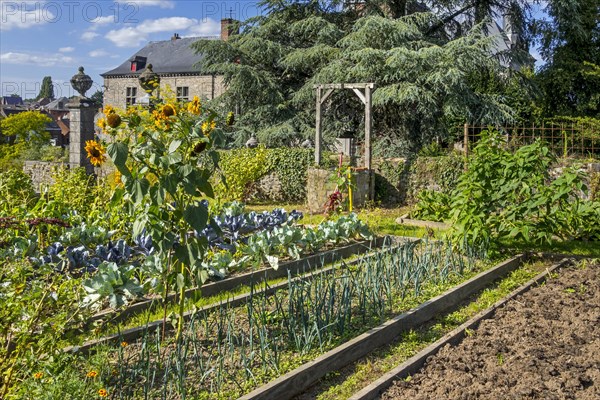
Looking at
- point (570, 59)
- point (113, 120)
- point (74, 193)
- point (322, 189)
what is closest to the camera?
point (113, 120)

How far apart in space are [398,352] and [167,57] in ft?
107

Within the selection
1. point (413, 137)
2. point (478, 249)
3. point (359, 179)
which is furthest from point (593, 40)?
point (478, 249)

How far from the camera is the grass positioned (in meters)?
3.36

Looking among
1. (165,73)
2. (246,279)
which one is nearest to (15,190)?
(246,279)

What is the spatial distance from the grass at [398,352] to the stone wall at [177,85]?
2355 centimetres

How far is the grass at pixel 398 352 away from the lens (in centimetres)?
336

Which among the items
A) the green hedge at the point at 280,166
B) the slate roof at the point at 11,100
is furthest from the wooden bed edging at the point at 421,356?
the slate roof at the point at 11,100

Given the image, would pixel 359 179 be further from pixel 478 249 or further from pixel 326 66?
pixel 326 66

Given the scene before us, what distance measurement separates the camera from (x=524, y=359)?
3.64 m

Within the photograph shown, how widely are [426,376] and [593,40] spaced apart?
1719 centimetres

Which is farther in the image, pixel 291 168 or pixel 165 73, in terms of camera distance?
pixel 165 73

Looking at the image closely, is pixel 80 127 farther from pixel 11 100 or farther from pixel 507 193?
pixel 11 100

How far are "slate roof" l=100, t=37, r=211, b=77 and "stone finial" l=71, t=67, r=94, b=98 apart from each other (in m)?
18.7

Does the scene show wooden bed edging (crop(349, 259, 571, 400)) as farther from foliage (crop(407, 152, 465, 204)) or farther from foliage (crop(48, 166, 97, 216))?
foliage (crop(407, 152, 465, 204))
